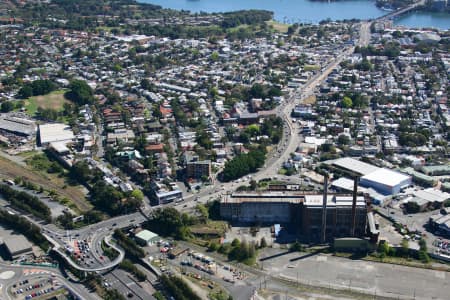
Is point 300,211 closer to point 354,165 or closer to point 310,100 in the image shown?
point 354,165

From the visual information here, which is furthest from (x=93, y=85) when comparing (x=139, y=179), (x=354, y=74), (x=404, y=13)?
(x=404, y=13)

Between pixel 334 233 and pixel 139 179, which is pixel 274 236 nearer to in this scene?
pixel 334 233

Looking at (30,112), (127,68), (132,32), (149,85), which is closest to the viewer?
(30,112)

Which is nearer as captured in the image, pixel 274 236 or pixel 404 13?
pixel 274 236

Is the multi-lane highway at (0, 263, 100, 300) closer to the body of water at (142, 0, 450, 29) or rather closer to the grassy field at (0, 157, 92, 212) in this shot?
the grassy field at (0, 157, 92, 212)

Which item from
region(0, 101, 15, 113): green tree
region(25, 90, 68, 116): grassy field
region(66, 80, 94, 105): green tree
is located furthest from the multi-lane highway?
region(66, 80, 94, 105): green tree

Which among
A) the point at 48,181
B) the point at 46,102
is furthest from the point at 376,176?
the point at 46,102

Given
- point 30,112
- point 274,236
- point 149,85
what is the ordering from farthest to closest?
1. point 149,85
2. point 30,112
3. point 274,236

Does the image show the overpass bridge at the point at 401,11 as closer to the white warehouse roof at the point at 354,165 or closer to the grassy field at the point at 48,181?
A: the white warehouse roof at the point at 354,165
